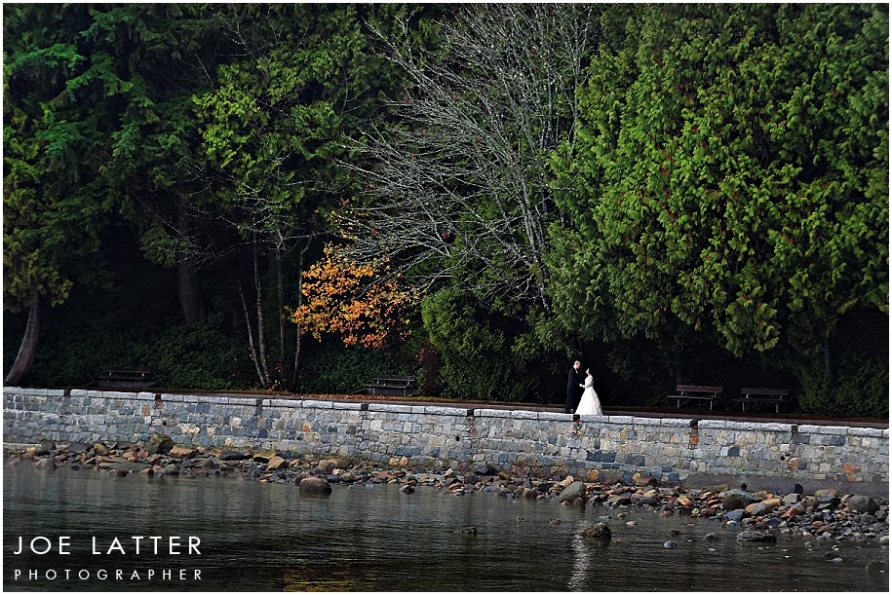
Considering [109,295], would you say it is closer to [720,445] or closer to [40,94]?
[40,94]

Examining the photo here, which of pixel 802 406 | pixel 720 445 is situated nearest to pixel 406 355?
pixel 802 406

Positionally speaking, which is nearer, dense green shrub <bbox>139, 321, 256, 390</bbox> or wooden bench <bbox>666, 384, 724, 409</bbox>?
wooden bench <bbox>666, 384, 724, 409</bbox>

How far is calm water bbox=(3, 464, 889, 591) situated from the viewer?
14500 millimetres

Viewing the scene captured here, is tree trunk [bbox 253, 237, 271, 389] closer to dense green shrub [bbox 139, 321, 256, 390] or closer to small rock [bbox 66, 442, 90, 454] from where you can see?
dense green shrub [bbox 139, 321, 256, 390]

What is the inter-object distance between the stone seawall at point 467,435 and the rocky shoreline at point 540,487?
0.30 metres

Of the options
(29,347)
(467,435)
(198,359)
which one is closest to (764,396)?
(467,435)

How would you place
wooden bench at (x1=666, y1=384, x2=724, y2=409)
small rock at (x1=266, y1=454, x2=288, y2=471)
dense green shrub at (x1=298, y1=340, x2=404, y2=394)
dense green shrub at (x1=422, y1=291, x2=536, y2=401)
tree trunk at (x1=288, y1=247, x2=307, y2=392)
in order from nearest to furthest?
small rock at (x1=266, y1=454, x2=288, y2=471)
wooden bench at (x1=666, y1=384, x2=724, y2=409)
dense green shrub at (x1=422, y1=291, x2=536, y2=401)
dense green shrub at (x1=298, y1=340, x2=404, y2=394)
tree trunk at (x1=288, y1=247, x2=307, y2=392)

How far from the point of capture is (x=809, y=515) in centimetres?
1894

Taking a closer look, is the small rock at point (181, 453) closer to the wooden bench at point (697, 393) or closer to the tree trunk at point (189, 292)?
the tree trunk at point (189, 292)

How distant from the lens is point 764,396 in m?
28.0

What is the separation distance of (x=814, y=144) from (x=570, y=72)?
5780mm

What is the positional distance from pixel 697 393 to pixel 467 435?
6.22 m

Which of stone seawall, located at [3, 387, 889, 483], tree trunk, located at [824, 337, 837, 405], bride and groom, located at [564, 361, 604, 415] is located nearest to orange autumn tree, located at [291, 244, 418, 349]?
stone seawall, located at [3, 387, 889, 483]

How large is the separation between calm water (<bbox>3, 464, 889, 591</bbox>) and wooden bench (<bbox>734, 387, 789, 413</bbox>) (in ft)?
26.4
